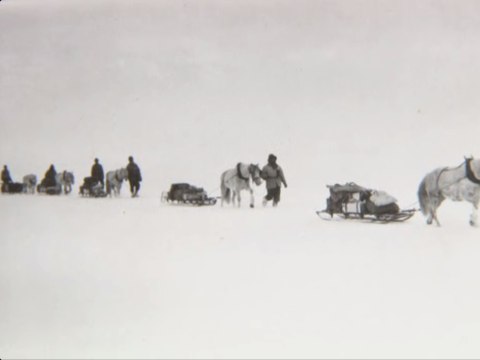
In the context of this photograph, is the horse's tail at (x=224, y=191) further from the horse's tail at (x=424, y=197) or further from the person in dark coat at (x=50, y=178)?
the horse's tail at (x=424, y=197)

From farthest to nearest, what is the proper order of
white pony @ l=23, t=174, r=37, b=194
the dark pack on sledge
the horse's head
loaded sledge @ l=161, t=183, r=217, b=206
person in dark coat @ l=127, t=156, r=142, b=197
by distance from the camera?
1. white pony @ l=23, t=174, r=37, b=194
2. person in dark coat @ l=127, t=156, r=142, b=197
3. loaded sledge @ l=161, t=183, r=217, b=206
4. the dark pack on sledge
5. the horse's head

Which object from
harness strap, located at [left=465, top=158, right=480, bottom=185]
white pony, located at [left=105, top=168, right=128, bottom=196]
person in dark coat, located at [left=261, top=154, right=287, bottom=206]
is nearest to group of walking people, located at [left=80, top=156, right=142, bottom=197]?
white pony, located at [left=105, top=168, right=128, bottom=196]

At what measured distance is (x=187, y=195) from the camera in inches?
383

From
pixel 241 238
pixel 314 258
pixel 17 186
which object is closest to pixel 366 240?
pixel 314 258

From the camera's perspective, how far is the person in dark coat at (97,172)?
10.4 m

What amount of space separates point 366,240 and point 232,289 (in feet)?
5.32

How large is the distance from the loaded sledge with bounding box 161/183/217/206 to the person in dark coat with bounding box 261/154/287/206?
38.4 inches

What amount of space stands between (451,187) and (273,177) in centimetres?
358

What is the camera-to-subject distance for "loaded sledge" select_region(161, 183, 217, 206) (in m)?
9.75

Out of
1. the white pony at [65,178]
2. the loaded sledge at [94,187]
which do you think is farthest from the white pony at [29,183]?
the loaded sledge at [94,187]

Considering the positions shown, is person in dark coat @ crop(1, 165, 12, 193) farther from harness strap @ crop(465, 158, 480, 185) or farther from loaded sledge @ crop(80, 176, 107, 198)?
harness strap @ crop(465, 158, 480, 185)

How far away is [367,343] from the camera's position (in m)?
4.59

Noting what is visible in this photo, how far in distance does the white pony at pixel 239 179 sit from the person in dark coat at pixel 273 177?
0.13 meters

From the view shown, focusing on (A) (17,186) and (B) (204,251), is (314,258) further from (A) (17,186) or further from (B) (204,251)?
(A) (17,186)
